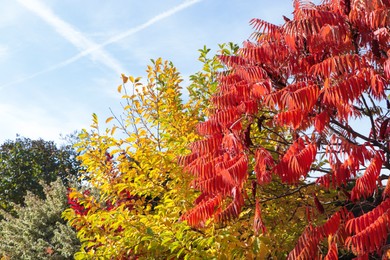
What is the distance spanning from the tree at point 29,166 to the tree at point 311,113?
27325mm

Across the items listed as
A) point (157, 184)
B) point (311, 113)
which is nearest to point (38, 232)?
point (157, 184)

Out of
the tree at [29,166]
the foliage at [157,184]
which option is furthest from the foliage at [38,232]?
the tree at [29,166]

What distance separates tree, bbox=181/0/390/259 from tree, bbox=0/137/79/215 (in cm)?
2733

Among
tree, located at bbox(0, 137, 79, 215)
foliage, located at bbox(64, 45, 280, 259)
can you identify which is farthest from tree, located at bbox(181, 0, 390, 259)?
tree, located at bbox(0, 137, 79, 215)

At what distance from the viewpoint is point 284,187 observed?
8.47 metres

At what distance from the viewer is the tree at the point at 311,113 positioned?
589 cm

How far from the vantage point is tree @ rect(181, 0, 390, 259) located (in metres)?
5.89

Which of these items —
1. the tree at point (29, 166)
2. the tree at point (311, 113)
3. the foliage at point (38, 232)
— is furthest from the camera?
the tree at point (29, 166)

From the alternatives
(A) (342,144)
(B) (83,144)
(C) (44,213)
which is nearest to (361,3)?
(A) (342,144)

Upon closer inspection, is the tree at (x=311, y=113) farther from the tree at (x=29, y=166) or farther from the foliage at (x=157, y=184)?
the tree at (x=29, y=166)

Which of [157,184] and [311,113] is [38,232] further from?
[311,113]

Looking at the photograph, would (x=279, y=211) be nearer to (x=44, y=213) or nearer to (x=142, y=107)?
(x=142, y=107)

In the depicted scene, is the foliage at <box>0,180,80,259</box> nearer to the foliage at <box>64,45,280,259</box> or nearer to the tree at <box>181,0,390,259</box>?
the foliage at <box>64,45,280,259</box>

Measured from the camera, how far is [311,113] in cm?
666
